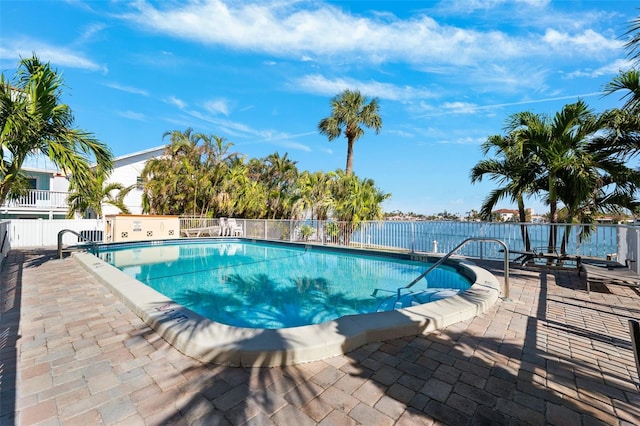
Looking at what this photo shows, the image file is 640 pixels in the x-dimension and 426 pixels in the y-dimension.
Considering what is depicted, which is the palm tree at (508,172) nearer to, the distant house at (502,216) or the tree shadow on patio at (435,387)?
the distant house at (502,216)

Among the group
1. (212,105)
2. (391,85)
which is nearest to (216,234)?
(212,105)

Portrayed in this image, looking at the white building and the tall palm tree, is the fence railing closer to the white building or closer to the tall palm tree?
the tall palm tree

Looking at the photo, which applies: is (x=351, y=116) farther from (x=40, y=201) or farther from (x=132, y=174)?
(x=40, y=201)

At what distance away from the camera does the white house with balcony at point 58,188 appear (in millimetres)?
17156

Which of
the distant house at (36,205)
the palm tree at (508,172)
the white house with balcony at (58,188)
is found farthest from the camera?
the white house with balcony at (58,188)

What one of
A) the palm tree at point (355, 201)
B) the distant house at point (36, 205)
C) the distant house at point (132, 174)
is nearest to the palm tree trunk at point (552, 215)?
the palm tree at point (355, 201)

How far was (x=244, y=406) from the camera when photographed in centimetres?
201

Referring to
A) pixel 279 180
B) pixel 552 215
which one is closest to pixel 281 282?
pixel 552 215

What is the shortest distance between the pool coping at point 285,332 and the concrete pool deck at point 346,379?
10 centimetres

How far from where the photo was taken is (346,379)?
93.5 inches

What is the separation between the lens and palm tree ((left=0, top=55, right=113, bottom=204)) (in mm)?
5805

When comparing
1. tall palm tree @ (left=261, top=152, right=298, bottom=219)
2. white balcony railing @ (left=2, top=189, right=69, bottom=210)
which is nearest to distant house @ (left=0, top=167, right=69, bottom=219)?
white balcony railing @ (left=2, top=189, right=69, bottom=210)

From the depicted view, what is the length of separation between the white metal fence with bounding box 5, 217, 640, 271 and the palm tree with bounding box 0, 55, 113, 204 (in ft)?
9.17

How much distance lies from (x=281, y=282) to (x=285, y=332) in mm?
4901
